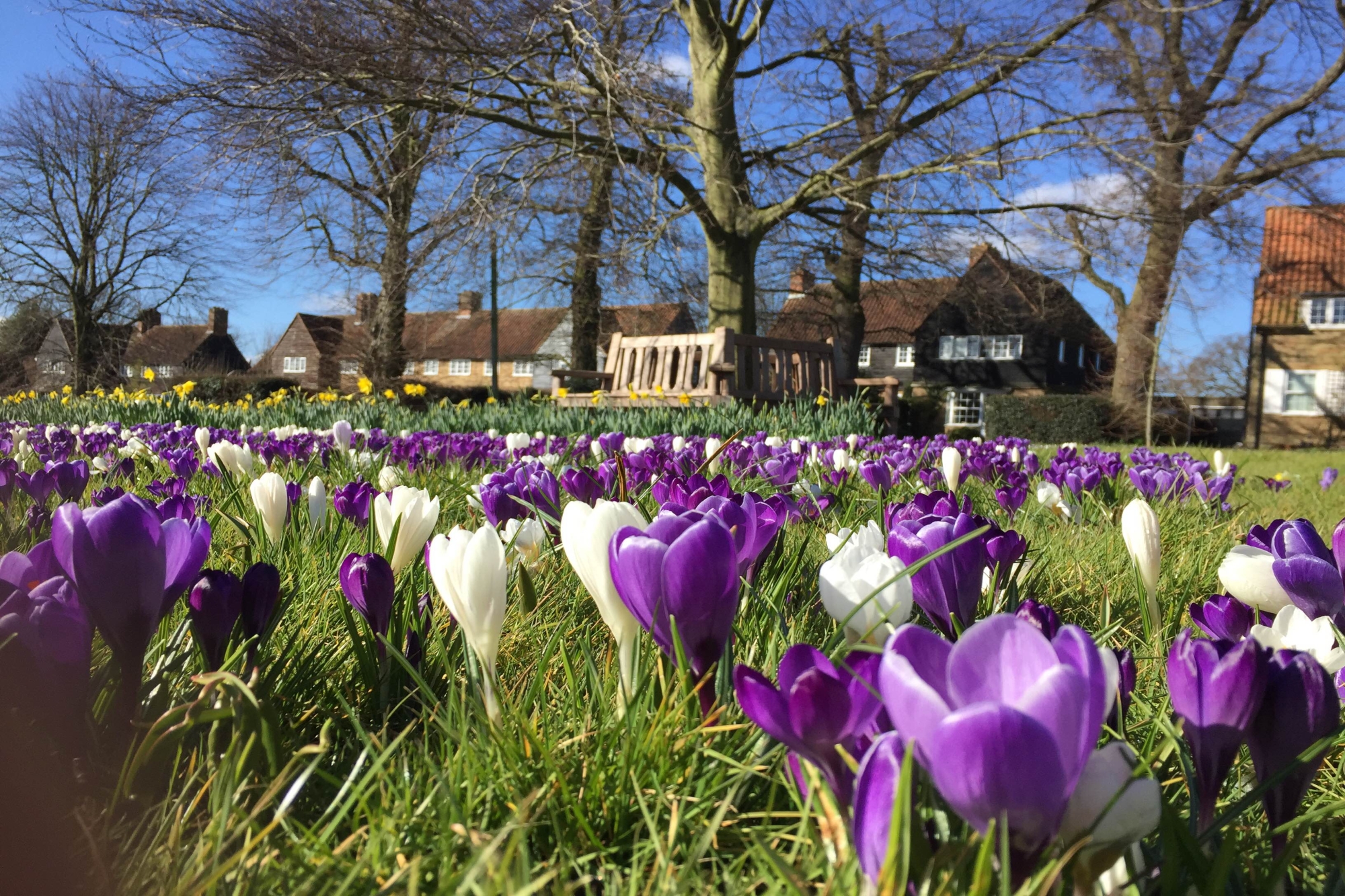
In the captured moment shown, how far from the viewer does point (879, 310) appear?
1804 inches

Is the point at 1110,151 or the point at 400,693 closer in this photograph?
the point at 400,693

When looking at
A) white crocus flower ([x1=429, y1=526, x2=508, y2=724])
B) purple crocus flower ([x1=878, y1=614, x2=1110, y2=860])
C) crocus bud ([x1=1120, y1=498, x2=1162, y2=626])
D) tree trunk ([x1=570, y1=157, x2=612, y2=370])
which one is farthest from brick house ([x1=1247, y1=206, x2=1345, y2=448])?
purple crocus flower ([x1=878, y1=614, x2=1110, y2=860])

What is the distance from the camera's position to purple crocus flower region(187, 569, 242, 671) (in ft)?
3.17

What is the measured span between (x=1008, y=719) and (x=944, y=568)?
1.98 feet

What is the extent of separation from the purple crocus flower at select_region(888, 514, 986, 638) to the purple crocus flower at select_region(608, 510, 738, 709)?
31cm

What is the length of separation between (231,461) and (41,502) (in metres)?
0.58

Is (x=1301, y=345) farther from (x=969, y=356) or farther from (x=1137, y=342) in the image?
(x=969, y=356)

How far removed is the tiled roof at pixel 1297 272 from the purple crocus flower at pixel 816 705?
104ft

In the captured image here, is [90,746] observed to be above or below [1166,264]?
below

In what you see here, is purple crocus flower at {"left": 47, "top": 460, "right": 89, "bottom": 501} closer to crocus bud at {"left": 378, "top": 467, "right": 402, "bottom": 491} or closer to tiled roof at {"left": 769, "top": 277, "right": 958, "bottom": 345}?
crocus bud at {"left": 378, "top": 467, "right": 402, "bottom": 491}

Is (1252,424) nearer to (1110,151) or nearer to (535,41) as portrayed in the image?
(1110,151)

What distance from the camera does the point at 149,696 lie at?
103 cm

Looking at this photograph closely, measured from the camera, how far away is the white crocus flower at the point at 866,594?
913 mm

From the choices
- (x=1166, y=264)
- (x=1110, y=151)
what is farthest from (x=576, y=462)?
(x=1166, y=264)
